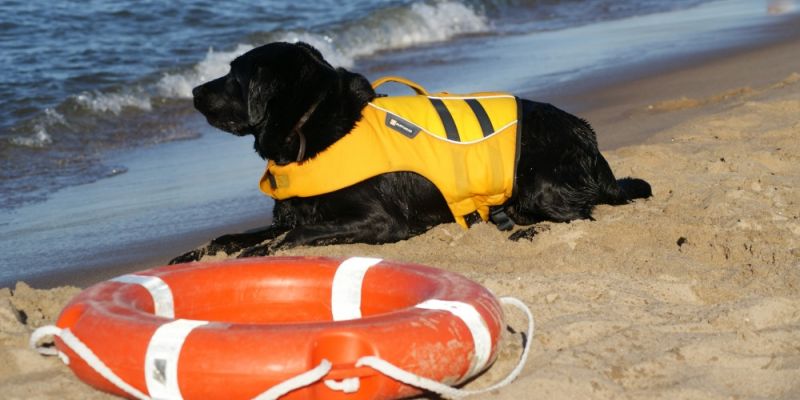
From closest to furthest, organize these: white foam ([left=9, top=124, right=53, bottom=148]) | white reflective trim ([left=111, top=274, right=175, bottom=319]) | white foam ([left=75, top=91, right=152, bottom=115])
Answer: white reflective trim ([left=111, top=274, right=175, bottom=319])
white foam ([left=9, top=124, right=53, bottom=148])
white foam ([left=75, top=91, right=152, bottom=115])

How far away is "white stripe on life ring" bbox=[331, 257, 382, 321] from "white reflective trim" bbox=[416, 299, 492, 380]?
43 centimetres

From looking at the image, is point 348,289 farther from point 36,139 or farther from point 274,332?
point 36,139

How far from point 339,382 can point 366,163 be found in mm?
2486

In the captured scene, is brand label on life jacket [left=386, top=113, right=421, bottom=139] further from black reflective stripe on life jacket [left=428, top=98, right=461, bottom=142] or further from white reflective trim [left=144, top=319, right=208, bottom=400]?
white reflective trim [left=144, top=319, right=208, bottom=400]

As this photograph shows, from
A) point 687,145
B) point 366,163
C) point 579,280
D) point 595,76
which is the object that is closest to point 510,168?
point 366,163

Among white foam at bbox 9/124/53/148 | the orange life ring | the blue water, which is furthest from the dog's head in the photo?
white foam at bbox 9/124/53/148

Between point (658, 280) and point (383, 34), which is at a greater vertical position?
point (383, 34)

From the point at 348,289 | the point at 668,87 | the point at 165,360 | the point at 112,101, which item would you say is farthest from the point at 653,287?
the point at 112,101

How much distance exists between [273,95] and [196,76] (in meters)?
6.98

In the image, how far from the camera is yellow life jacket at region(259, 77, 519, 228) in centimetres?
541

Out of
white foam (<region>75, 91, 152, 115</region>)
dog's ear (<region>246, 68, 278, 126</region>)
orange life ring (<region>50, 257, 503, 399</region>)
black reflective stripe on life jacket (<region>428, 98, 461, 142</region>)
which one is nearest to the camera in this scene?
orange life ring (<region>50, 257, 503, 399</region>)

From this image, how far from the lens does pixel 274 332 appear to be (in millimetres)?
3010

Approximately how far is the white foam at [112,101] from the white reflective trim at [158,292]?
280 inches

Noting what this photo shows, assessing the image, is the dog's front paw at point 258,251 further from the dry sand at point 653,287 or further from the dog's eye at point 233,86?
the dog's eye at point 233,86
